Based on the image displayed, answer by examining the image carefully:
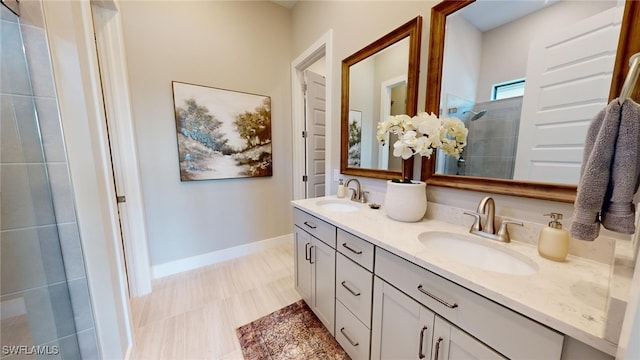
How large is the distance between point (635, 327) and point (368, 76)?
1687 mm

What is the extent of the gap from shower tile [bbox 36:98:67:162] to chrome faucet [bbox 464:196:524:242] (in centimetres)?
193

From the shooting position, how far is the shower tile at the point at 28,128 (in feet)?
2.89

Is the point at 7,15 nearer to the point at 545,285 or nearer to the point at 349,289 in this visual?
the point at 349,289

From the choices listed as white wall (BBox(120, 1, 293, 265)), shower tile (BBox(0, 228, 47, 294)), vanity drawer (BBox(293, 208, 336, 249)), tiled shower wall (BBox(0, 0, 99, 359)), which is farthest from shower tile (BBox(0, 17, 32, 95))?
vanity drawer (BBox(293, 208, 336, 249))

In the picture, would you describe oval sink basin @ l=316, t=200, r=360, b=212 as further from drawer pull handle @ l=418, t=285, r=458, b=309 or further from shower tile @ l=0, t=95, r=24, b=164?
shower tile @ l=0, t=95, r=24, b=164

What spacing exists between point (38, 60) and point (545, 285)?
2075mm

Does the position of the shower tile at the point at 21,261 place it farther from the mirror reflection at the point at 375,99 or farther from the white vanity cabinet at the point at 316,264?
the mirror reflection at the point at 375,99

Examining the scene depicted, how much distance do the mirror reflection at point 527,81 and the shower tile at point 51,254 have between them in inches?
78.3

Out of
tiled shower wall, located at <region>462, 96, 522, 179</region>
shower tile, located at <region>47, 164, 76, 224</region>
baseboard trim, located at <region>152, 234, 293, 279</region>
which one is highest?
tiled shower wall, located at <region>462, 96, 522, 179</region>

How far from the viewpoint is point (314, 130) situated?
2641 millimetres

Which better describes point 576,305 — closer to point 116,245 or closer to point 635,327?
point 635,327

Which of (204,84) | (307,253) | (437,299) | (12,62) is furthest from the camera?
(204,84)

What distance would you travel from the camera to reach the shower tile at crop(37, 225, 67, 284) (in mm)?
943

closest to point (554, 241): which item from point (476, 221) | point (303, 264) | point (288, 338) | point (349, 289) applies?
point (476, 221)
